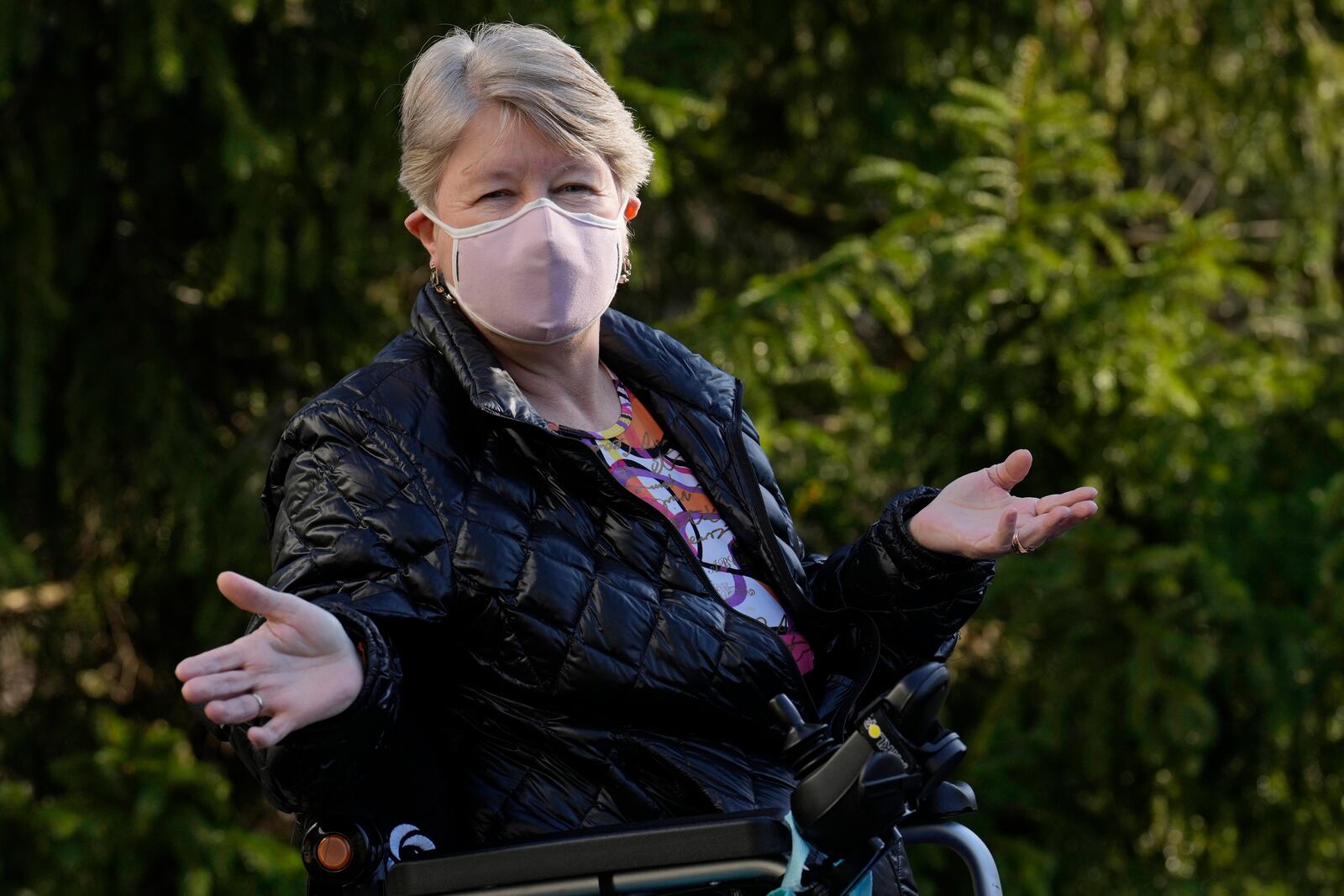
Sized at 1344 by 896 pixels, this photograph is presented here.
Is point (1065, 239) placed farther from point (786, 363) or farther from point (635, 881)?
point (635, 881)

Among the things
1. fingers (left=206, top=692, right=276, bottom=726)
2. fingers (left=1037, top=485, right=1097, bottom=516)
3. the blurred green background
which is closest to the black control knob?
fingers (left=1037, top=485, right=1097, bottom=516)

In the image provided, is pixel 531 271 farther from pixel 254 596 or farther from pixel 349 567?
pixel 254 596

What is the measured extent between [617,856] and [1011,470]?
0.68m

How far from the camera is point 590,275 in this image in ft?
6.72

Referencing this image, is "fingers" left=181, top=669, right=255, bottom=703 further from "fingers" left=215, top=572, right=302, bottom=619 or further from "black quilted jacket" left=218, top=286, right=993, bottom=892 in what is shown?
"black quilted jacket" left=218, top=286, right=993, bottom=892

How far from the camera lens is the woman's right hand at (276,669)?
1390 mm

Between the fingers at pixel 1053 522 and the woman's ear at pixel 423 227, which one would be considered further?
the woman's ear at pixel 423 227

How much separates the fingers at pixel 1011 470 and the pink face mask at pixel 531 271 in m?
0.58

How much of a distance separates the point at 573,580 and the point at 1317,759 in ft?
12.4

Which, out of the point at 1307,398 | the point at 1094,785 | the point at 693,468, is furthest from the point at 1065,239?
the point at 693,468

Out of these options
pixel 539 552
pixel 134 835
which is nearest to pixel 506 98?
pixel 539 552

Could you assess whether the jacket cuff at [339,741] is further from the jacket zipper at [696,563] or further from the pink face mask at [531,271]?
the pink face mask at [531,271]

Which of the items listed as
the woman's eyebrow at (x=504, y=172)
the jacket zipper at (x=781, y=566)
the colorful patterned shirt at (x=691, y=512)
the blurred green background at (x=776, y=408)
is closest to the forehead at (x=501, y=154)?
the woman's eyebrow at (x=504, y=172)

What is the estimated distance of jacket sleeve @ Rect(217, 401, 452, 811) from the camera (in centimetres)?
157
